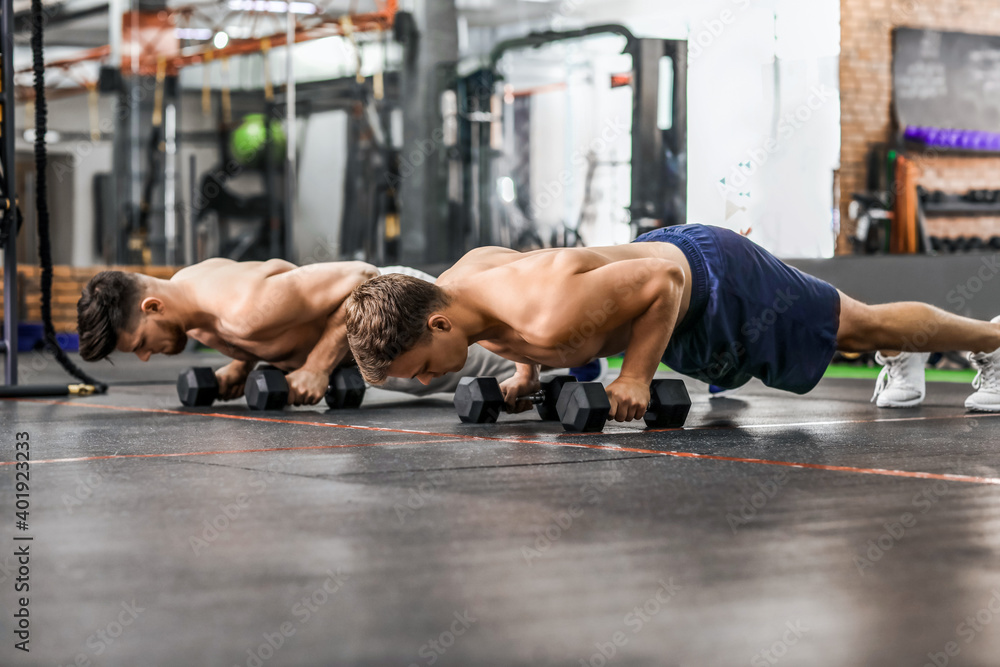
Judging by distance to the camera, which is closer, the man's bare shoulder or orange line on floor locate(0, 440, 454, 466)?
orange line on floor locate(0, 440, 454, 466)

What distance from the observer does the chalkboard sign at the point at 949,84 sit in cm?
848

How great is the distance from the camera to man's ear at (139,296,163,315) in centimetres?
318

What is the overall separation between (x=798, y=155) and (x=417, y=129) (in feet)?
10.5

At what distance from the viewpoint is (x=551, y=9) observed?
866cm

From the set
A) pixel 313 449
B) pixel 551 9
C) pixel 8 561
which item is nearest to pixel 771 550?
pixel 8 561

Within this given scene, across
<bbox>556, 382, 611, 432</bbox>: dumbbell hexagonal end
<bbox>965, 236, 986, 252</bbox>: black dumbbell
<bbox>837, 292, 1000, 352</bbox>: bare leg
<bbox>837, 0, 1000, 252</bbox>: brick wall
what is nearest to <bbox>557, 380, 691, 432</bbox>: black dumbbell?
<bbox>556, 382, 611, 432</bbox>: dumbbell hexagonal end

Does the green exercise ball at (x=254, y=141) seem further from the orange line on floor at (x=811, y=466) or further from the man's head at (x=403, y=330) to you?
the orange line on floor at (x=811, y=466)

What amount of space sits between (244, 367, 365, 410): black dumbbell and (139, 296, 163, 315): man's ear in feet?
1.22

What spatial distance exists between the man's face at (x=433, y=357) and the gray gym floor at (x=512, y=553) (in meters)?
0.19

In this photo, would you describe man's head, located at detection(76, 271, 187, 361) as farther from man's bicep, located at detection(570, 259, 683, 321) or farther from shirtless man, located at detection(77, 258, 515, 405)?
man's bicep, located at detection(570, 259, 683, 321)

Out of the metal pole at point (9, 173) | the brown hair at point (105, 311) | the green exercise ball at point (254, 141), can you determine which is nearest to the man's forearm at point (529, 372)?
the brown hair at point (105, 311)

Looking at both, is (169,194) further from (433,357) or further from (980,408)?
(980,408)

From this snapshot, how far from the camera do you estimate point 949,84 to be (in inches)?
335

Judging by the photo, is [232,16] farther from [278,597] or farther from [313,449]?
[278,597]
